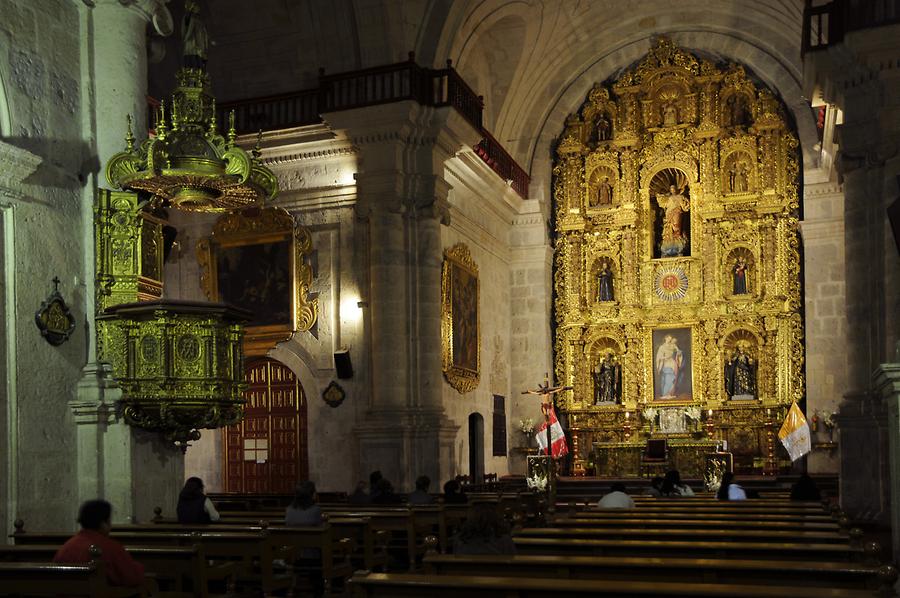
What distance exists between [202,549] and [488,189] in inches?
600

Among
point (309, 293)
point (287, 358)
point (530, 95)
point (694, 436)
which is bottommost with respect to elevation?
point (694, 436)

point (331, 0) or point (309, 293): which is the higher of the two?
point (331, 0)

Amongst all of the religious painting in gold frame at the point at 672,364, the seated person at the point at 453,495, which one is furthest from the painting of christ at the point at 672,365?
the seated person at the point at 453,495

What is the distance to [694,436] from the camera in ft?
72.4

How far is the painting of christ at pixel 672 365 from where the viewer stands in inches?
901

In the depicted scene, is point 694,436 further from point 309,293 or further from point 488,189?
point 309,293

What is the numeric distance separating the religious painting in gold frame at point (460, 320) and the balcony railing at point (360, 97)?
2548 mm

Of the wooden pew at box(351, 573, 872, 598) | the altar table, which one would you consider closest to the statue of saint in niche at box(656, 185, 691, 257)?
the altar table

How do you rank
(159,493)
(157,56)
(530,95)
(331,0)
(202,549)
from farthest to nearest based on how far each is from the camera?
1. (530,95)
2. (331,0)
3. (157,56)
4. (159,493)
5. (202,549)

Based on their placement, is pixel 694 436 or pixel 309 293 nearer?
pixel 309 293

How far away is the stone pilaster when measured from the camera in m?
16.9

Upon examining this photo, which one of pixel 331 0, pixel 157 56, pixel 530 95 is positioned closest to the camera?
pixel 157 56

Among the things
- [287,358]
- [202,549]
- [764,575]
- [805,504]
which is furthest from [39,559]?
[287,358]

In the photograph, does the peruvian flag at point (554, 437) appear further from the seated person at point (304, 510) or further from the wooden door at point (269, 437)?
the seated person at point (304, 510)
